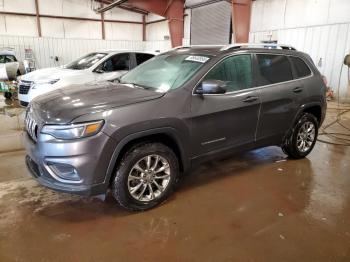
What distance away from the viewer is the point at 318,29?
9.66 m

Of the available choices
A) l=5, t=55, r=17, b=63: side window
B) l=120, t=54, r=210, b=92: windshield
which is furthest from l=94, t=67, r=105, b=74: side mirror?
l=5, t=55, r=17, b=63: side window

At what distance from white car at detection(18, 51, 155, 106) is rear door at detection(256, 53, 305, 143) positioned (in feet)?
11.8

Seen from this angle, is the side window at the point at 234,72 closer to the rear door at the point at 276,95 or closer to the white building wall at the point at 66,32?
the rear door at the point at 276,95

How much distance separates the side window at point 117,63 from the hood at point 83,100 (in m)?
4.36

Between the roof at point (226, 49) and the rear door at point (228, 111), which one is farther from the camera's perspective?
the roof at point (226, 49)

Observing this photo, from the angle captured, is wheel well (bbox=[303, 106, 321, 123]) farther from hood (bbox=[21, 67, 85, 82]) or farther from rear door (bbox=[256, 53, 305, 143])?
hood (bbox=[21, 67, 85, 82])

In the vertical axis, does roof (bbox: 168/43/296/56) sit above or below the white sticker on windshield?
above

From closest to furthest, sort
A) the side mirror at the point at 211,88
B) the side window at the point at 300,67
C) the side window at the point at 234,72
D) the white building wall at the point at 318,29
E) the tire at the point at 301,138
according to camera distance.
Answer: the side mirror at the point at 211,88 → the side window at the point at 234,72 → the side window at the point at 300,67 → the tire at the point at 301,138 → the white building wall at the point at 318,29

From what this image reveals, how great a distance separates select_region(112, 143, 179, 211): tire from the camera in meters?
2.66

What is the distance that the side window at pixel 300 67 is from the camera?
13.1 feet

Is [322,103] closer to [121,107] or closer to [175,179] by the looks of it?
[175,179]

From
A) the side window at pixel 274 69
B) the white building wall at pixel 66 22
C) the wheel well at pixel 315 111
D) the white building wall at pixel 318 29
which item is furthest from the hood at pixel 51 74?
the white building wall at pixel 66 22

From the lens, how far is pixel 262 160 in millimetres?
4320

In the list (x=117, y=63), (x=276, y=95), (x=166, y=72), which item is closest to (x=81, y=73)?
(x=117, y=63)
